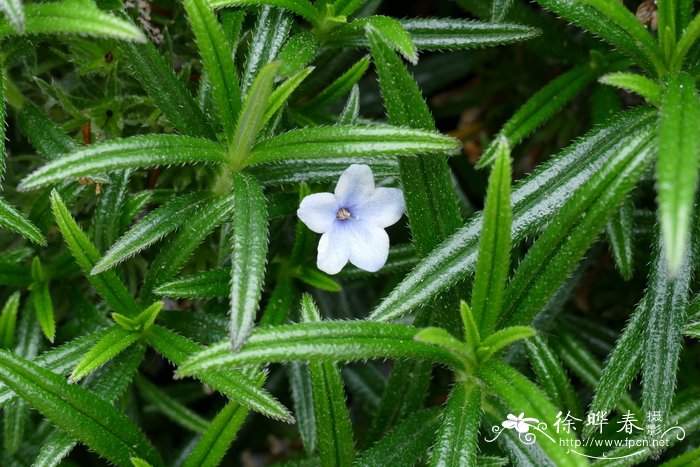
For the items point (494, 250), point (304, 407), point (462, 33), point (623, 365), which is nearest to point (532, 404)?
point (494, 250)

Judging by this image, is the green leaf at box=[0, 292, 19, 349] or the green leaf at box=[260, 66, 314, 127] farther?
the green leaf at box=[0, 292, 19, 349]

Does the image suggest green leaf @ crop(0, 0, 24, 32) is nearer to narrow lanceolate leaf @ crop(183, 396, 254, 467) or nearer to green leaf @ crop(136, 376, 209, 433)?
narrow lanceolate leaf @ crop(183, 396, 254, 467)

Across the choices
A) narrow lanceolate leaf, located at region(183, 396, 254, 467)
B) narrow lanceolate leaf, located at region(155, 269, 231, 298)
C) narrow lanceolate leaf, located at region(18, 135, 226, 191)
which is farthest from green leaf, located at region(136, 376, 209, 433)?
narrow lanceolate leaf, located at region(18, 135, 226, 191)

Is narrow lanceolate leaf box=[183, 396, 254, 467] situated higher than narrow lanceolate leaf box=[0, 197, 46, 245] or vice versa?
narrow lanceolate leaf box=[0, 197, 46, 245]

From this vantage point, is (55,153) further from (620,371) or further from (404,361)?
(620,371)

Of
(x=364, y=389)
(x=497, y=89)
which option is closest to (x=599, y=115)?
(x=497, y=89)

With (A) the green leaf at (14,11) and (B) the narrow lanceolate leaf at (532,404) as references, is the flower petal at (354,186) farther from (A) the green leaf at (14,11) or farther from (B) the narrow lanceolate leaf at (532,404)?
(A) the green leaf at (14,11)
